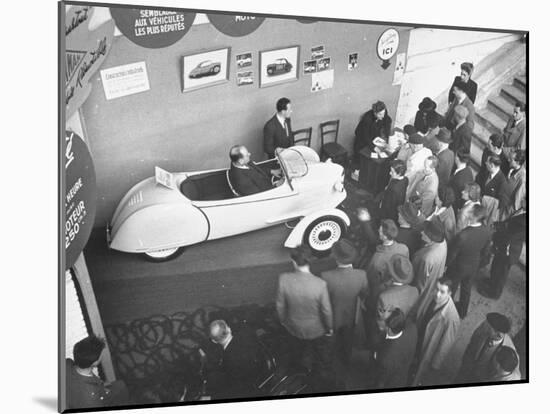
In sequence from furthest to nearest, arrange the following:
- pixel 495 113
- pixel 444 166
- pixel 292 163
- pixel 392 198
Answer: pixel 495 113 → pixel 444 166 → pixel 392 198 → pixel 292 163

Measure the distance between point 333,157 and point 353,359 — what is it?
124 cm

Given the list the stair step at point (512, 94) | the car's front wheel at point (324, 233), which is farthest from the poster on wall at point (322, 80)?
the stair step at point (512, 94)

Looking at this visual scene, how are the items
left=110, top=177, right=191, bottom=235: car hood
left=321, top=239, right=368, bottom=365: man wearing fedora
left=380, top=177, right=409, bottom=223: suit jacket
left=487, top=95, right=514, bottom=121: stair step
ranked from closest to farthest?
left=110, top=177, right=191, bottom=235: car hood, left=321, top=239, right=368, bottom=365: man wearing fedora, left=380, top=177, right=409, bottom=223: suit jacket, left=487, top=95, right=514, bottom=121: stair step

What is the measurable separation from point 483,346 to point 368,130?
1621 mm

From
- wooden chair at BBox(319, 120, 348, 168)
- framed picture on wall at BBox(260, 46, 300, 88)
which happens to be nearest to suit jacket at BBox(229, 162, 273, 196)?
wooden chair at BBox(319, 120, 348, 168)

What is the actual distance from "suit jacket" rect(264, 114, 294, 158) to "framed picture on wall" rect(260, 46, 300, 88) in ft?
0.70

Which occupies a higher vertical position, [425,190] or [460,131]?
[460,131]

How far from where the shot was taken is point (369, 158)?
5289 millimetres

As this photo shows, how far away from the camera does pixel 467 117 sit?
552 centimetres

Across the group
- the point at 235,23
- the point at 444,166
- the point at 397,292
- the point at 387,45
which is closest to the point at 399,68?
the point at 387,45

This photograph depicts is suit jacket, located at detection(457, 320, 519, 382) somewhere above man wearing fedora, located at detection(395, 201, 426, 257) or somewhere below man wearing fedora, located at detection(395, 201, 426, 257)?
below

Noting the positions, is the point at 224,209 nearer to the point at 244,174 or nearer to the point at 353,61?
the point at 244,174

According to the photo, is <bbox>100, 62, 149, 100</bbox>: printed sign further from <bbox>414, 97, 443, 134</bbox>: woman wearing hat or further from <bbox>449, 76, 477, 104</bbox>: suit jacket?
<bbox>449, 76, 477, 104</bbox>: suit jacket

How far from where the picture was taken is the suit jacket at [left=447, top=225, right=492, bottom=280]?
5.52 m
